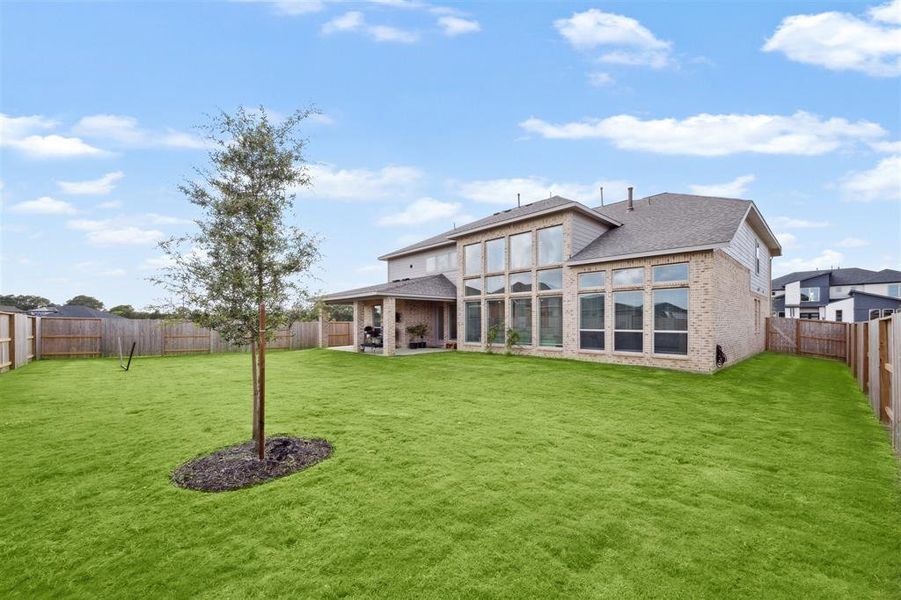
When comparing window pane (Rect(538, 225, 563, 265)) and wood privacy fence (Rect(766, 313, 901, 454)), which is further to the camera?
window pane (Rect(538, 225, 563, 265))

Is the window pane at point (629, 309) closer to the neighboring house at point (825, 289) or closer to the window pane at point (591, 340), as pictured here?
the window pane at point (591, 340)

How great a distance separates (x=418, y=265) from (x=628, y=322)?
1362cm

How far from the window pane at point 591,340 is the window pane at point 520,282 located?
3097mm

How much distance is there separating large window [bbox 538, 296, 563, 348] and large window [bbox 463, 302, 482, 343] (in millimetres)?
3352

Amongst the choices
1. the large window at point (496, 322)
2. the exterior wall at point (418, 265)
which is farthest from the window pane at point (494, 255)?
the exterior wall at point (418, 265)

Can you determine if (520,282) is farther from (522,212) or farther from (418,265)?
(418,265)

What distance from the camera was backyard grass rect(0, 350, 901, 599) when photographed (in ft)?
8.92

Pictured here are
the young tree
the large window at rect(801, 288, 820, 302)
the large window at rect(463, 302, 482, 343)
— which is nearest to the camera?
the young tree

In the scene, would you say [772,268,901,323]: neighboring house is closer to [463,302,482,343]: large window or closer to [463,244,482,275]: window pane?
[463,302,482,343]: large window

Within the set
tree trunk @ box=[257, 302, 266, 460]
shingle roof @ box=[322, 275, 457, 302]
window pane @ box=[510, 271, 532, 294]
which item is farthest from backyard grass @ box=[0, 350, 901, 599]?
shingle roof @ box=[322, 275, 457, 302]

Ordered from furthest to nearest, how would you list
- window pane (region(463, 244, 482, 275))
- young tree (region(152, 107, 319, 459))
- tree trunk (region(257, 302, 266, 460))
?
window pane (region(463, 244, 482, 275)) → young tree (region(152, 107, 319, 459)) → tree trunk (region(257, 302, 266, 460))

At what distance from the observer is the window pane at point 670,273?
1220 cm

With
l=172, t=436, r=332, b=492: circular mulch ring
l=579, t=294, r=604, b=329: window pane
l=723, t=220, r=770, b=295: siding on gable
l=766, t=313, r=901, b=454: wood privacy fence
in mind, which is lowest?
l=172, t=436, r=332, b=492: circular mulch ring

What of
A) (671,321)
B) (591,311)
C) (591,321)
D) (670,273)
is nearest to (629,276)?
(670,273)
